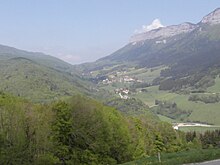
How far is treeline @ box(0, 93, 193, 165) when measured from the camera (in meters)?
47.5

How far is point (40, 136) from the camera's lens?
159ft

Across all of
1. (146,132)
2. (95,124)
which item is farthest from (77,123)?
(146,132)

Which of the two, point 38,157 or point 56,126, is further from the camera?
point 56,126

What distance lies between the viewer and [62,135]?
5141cm

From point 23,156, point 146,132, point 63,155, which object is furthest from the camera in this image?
point 146,132

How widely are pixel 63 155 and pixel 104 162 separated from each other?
572 cm

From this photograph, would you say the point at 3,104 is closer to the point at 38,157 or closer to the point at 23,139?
the point at 23,139

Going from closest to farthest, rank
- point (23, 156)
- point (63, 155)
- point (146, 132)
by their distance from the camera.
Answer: point (23, 156)
point (63, 155)
point (146, 132)

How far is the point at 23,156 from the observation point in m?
47.2

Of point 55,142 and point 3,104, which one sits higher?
point 3,104

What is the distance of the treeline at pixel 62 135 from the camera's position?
47.5 meters

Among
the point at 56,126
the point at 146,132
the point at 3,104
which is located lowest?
the point at 146,132

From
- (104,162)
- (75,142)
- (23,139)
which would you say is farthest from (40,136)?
(104,162)

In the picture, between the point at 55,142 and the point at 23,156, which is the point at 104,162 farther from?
the point at 23,156
